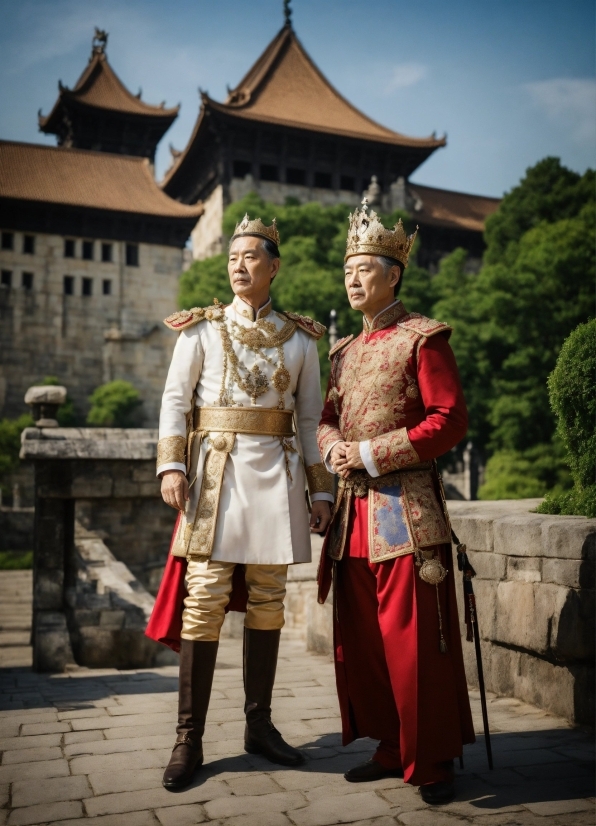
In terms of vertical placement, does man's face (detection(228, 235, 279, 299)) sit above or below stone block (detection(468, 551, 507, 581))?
above

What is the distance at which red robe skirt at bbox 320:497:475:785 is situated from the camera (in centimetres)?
289

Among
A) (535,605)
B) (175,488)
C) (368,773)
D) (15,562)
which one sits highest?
(175,488)

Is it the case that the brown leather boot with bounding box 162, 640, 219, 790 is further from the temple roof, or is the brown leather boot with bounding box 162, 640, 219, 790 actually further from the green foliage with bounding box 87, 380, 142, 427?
the temple roof

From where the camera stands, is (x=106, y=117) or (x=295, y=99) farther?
(x=106, y=117)

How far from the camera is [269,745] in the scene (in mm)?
3266

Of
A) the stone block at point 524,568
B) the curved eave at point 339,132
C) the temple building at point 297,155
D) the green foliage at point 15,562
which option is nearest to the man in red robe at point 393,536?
the stone block at point 524,568

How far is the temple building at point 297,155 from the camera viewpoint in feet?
111

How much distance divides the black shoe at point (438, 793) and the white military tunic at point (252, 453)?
3.21ft

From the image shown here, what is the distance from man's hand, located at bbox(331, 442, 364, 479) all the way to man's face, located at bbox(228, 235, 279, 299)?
81cm

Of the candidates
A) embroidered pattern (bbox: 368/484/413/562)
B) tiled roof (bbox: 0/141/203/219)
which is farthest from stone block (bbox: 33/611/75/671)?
tiled roof (bbox: 0/141/203/219)

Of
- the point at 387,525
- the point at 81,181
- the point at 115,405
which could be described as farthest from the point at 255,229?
the point at 81,181

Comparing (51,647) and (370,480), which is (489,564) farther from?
(51,647)

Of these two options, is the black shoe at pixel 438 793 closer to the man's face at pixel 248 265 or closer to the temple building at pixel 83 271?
the man's face at pixel 248 265

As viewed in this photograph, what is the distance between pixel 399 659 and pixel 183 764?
2.84 feet
